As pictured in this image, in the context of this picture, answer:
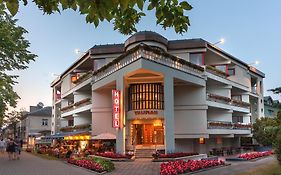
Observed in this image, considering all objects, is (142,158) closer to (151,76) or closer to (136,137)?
(136,137)

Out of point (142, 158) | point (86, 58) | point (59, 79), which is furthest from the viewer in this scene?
point (59, 79)

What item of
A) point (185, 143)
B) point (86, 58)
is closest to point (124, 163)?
point (185, 143)

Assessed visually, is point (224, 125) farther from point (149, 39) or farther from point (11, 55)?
point (11, 55)

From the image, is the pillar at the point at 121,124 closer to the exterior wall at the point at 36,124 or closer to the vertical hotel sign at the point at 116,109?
the vertical hotel sign at the point at 116,109

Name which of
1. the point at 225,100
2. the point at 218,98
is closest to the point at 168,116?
the point at 218,98

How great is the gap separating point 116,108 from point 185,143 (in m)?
9.42

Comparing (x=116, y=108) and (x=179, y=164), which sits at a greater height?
(x=116, y=108)

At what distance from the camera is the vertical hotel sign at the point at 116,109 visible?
27984mm

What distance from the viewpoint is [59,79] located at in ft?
181

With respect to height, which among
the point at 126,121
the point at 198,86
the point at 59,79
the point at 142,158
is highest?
the point at 59,79

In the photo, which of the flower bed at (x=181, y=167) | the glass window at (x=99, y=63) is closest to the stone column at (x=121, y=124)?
the glass window at (x=99, y=63)

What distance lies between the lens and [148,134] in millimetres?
31375

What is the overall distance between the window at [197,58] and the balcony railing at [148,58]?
2069mm

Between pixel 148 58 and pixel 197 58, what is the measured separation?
9.70m
